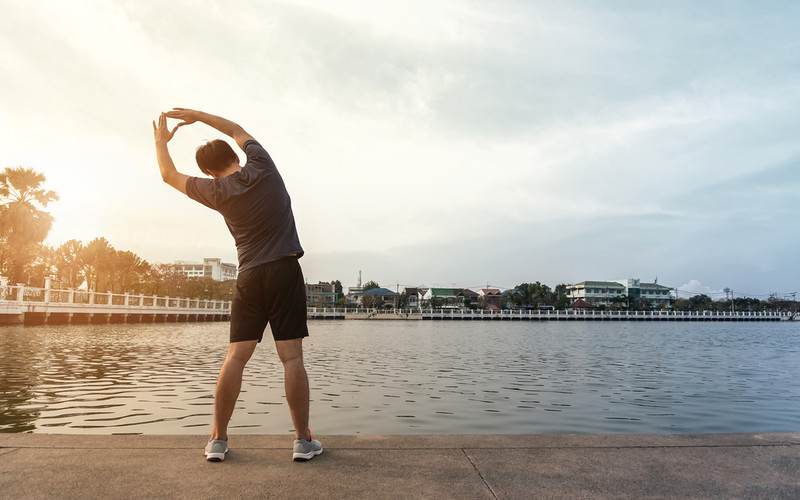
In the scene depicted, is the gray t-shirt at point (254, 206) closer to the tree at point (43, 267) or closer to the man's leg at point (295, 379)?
the man's leg at point (295, 379)

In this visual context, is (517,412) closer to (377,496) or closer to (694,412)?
(694,412)

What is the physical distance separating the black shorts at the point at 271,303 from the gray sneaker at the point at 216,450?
21.8 inches

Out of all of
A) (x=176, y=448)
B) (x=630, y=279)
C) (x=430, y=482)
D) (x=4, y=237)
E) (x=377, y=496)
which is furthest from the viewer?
(x=630, y=279)

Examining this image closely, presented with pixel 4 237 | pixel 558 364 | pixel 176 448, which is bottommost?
pixel 558 364

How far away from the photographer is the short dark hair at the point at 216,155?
3.12m

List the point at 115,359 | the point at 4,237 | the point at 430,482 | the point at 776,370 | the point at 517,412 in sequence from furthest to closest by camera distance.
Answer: the point at 4,237 → the point at 776,370 → the point at 115,359 → the point at 517,412 → the point at 430,482

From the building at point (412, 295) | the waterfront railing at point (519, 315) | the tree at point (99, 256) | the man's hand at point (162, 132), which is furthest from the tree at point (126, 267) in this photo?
the building at point (412, 295)

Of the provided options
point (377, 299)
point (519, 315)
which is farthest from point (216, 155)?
point (377, 299)

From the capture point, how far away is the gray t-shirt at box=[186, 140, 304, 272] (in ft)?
9.68

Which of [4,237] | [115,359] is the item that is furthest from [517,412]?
[4,237]

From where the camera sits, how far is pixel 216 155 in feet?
10.2

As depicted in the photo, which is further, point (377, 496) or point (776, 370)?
point (776, 370)

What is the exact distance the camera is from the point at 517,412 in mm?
6844

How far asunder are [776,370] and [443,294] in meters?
124
